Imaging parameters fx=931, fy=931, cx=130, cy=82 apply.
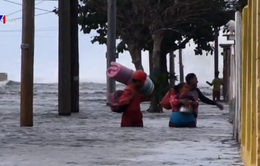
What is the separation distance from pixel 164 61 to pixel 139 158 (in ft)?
112

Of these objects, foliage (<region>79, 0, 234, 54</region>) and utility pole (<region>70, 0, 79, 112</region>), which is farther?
foliage (<region>79, 0, 234, 54</region>)

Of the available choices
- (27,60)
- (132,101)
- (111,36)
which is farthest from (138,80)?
(111,36)

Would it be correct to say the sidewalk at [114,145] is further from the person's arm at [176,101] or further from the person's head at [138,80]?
the person's head at [138,80]

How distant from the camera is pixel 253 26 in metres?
8.99

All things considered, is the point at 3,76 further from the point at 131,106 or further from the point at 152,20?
the point at 131,106

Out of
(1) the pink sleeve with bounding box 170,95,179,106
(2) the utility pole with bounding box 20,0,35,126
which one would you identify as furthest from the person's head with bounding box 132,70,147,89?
(2) the utility pole with bounding box 20,0,35,126

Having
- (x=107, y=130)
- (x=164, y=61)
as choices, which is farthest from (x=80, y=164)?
(x=164, y=61)

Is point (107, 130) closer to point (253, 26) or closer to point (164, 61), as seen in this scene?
point (253, 26)

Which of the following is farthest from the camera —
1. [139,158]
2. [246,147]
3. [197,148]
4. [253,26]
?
[197,148]

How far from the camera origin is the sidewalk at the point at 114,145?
476 inches

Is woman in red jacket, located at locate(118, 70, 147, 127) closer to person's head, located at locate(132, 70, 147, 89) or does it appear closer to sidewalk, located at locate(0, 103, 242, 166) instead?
person's head, located at locate(132, 70, 147, 89)

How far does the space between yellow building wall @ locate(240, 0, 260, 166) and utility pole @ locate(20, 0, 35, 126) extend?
8206mm

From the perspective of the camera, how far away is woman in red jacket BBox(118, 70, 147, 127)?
62.7 feet

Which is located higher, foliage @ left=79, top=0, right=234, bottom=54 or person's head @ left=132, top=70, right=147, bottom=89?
foliage @ left=79, top=0, right=234, bottom=54
